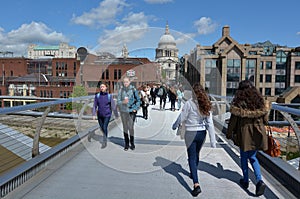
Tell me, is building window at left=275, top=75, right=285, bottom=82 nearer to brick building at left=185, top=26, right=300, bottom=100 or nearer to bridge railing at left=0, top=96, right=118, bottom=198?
brick building at left=185, top=26, right=300, bottom=100

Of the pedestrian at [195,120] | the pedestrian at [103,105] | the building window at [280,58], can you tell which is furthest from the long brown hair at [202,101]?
the building window at [280,58]

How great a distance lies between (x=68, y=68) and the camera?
2576 inches

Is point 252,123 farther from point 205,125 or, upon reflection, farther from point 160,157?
point 160,157

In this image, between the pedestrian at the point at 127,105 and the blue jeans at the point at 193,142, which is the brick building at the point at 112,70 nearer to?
the pedestrian at the point at 127,105

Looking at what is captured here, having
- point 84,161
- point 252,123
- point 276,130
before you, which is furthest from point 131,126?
point 276,130

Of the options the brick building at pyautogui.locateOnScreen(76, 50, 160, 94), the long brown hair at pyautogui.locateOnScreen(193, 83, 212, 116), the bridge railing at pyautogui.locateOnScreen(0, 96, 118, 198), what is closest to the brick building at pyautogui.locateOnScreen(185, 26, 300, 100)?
the brick building at pyautogui.locateOnScreen(76, 50, 160, 94)

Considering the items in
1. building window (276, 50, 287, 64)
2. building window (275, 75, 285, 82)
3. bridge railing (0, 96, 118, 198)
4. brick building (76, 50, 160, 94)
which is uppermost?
building window (276, 50, 287, 64)

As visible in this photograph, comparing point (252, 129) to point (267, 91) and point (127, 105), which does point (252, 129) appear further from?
point (267, 91)

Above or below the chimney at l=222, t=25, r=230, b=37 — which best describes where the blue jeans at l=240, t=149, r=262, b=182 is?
below

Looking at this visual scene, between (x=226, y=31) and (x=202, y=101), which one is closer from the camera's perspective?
(x=202, y=101)

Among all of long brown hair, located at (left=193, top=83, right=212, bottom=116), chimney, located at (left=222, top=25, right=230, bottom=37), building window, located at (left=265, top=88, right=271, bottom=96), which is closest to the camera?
long brown hair, located at (left=193, top=83, right=212, bottom=116)

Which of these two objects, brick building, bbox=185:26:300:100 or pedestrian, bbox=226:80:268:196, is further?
brick building, bbox=185:26:300:100

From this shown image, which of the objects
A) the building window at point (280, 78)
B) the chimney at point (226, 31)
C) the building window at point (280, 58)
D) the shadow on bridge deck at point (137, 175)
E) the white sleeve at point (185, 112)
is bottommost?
the shadow on bridge deck at point (137, 175)

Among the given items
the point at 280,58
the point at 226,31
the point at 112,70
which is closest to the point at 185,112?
the point at 112,70
